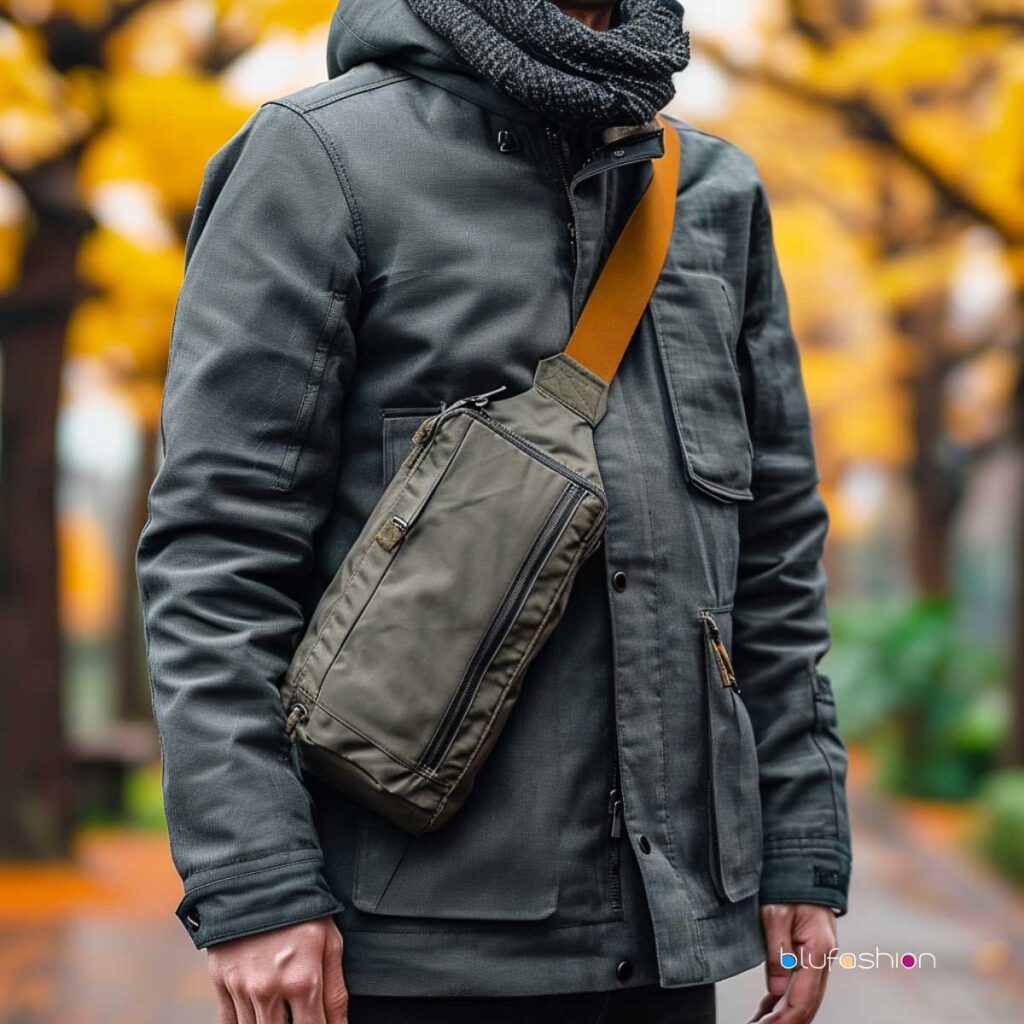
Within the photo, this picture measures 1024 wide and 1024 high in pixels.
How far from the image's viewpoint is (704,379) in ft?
6.64

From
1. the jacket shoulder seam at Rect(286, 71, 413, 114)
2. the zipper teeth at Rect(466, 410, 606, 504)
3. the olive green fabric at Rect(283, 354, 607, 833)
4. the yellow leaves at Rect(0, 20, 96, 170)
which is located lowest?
the yellow leaves at Rect(0, 20, 96, 170)

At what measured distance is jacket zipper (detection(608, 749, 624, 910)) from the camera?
182 centimetres

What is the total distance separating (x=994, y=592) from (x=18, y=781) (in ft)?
82.9

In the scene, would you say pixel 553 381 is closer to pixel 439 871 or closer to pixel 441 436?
pixel 441 436

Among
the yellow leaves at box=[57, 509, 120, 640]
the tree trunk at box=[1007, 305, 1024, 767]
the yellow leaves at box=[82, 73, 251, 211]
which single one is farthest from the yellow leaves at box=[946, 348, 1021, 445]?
the yellow leaves at box=[57, 509, 120, 640]

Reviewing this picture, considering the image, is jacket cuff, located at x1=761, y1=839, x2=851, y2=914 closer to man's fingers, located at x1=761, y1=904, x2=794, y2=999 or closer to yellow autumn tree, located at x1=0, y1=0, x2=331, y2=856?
A: man's fingers, located at x1=761, y1=904, x2=794, y2=999

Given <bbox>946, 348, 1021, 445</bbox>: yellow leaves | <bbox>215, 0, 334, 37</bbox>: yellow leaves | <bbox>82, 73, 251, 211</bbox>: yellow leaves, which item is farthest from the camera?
<bbox>946, 348, 1021, 445</bbox>: yellow leaves

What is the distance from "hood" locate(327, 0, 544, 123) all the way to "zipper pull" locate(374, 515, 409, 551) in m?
0.56

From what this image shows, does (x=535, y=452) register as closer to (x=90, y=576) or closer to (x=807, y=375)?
(x=807, y=375)

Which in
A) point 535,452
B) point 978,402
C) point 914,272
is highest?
point 535,452

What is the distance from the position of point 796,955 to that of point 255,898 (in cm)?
83

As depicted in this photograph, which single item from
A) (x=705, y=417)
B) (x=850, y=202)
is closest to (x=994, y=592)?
(x=850, y=202)

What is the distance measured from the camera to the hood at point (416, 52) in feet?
6.32

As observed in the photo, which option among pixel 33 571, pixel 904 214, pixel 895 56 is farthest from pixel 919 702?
pixel 33 571
